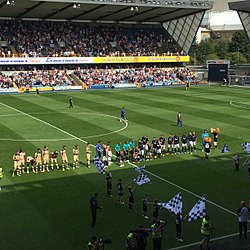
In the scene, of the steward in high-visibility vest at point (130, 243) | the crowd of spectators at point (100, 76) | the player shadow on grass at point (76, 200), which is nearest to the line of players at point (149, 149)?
the player shadow on grass at point (76, 200)

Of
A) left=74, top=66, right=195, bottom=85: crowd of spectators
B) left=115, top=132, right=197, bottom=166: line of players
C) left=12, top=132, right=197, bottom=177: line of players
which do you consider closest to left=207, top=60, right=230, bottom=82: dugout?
left=74, top=66, right=195, bottom=85: crowd of spectators

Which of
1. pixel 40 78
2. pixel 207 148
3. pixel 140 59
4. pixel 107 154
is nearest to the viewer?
pixel 107 154

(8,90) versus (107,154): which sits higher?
(8,90)

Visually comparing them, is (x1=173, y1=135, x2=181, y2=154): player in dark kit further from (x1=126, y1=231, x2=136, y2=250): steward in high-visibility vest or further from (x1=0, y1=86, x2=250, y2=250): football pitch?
(x1=126, y1=231, x2=136, y2=250): steward in high-visibility vest

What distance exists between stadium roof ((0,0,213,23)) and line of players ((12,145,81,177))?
135 ft

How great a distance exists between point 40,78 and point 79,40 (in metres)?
13.9

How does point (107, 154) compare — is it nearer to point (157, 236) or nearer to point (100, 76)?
point (157, 236)

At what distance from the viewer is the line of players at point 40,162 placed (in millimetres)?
24125

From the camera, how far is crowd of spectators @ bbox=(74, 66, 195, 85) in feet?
240

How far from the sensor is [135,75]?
254 ft

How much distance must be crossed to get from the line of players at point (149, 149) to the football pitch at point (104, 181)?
28.8 inches

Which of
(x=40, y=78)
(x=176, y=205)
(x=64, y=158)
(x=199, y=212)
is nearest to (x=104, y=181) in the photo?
(x=64, y=158)

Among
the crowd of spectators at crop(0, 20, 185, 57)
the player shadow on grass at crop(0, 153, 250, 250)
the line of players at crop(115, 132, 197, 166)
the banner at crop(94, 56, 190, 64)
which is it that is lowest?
the player shadow on grass at crop(0, 153, 250, 250)

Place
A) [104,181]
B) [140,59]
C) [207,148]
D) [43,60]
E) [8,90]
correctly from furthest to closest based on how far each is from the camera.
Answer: [140,59] → [43,60] → [8,90] → [207,148] → [104,181]
